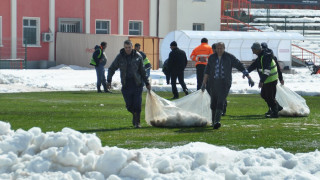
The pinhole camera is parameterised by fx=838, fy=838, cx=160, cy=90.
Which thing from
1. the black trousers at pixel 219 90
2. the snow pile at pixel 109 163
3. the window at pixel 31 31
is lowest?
the snow pile at pixel 109 163

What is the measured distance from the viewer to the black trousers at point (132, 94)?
15.4 m

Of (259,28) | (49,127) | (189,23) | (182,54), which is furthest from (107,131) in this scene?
(259,28)

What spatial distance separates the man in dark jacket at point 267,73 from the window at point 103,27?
32.6 meters

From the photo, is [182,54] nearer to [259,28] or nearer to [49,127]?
[49,127]

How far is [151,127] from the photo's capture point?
622 inches

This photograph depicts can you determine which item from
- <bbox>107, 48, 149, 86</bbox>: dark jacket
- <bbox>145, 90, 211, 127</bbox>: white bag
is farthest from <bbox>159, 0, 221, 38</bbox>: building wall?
<bbox>107, 48, 149, 86</bbox>: dark jacket

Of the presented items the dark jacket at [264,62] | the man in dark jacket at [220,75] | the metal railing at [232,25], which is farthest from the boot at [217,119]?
the metal railing at [232,25]

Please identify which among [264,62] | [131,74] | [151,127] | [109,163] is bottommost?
[151,127]

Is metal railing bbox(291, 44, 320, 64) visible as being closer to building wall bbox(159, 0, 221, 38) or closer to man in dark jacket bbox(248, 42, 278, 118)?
building wall bbox(159, 0, 221, 38)

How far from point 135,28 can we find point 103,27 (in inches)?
94.6

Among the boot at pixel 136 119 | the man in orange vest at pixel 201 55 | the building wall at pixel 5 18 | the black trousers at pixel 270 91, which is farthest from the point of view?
the building wall at pixel 5 18

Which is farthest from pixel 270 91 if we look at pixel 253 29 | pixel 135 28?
pixel 253 29

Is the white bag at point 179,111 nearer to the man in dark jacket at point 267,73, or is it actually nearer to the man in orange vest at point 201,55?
the man in dark jacket at point 267,73

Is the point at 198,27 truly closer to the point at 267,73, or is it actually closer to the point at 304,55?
the point at 304,55
